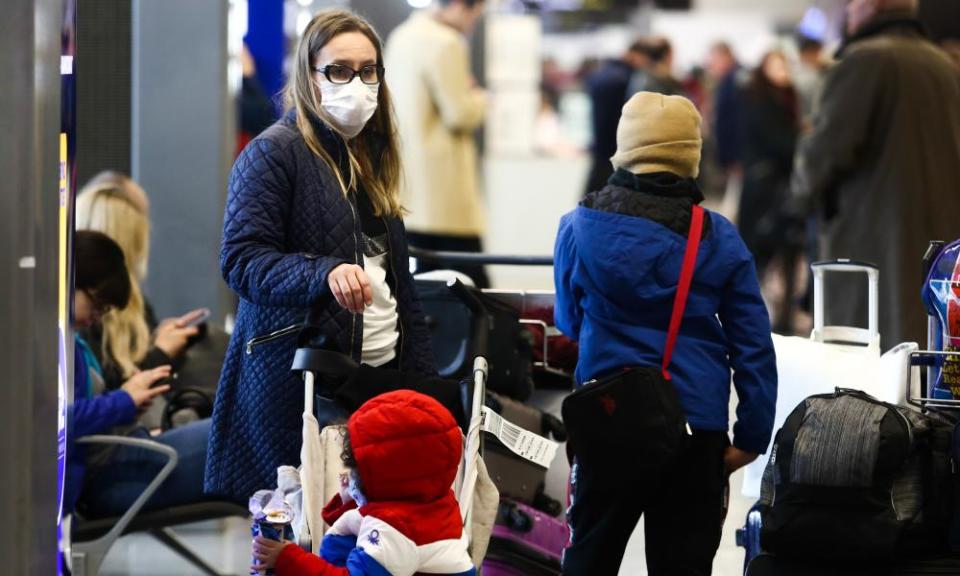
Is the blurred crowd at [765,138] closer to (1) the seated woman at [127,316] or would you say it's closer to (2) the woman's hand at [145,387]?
(1) the seated woman at [127,316]

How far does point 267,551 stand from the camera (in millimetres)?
2867

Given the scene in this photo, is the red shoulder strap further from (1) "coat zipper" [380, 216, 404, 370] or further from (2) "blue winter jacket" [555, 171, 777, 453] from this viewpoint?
(1) "coat zipper" [380, 216, 404, 370]

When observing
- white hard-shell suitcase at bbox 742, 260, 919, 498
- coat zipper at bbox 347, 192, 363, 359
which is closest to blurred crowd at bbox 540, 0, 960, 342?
white hard-shell suitcase at bbox 742, 260, 919, 498

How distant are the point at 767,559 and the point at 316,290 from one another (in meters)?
1.14

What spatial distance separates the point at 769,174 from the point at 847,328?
6.11m

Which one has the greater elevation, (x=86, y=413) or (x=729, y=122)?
(x=729, y=122)

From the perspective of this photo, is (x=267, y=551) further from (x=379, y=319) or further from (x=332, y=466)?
(x=379, y=319)

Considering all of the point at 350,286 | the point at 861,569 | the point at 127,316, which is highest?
the point at 350,286

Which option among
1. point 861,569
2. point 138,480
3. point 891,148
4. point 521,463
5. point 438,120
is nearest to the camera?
point 861,569

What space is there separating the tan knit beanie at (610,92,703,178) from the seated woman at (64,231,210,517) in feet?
5.53

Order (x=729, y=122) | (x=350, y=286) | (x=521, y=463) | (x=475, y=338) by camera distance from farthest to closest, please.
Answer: (x=729, y=122)
(x=521, y=463)
(x=475, y=338)
(x=350, y=286)

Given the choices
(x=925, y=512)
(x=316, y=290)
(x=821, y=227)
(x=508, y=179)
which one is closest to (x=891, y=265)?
(x=821, y=227)

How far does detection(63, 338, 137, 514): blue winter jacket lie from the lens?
4332 mm

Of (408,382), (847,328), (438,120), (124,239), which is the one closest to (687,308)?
(408,382)
